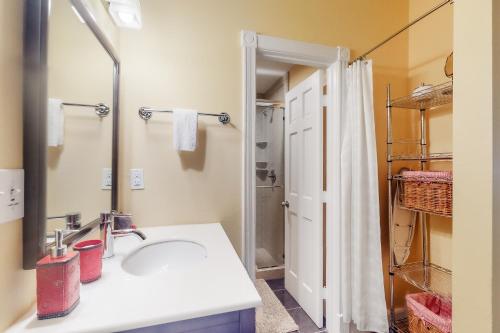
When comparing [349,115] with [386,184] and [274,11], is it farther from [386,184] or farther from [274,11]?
[274,11]

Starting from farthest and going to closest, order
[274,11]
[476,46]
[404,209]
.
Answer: [404,209], [274,11], [476,46]

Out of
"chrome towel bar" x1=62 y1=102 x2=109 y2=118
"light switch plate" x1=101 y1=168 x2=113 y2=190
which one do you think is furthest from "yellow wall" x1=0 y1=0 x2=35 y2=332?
"light switch plate" x1=101 y1=168 x2=113 y2=190

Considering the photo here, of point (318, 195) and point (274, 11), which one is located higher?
point (274, 11)

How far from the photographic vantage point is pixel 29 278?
0.61m

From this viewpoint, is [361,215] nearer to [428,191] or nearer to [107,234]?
[428,191]

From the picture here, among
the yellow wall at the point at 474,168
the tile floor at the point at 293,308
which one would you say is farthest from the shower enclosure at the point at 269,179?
the yellow wall at the point at 474,168

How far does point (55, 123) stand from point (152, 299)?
0.63 m

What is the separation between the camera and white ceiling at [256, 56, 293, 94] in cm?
267

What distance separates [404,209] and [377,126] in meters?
0.65

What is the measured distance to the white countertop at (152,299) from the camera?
544 millimetres

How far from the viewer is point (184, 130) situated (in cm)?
136

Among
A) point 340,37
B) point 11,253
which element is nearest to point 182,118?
point 11,253

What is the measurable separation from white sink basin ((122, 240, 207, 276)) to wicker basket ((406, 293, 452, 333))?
4.56 ft

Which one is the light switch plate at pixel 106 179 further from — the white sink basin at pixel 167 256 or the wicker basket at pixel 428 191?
the wicker basket at pixel 428 191
